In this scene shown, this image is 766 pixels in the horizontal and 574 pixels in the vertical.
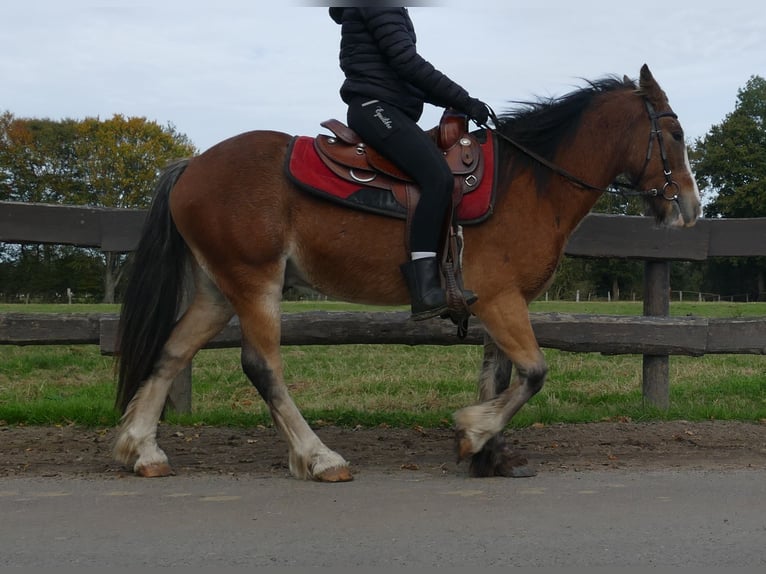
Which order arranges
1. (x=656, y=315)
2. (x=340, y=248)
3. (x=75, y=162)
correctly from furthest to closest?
1. (x=75, y=162)
2. (x=656, y=315)
3. (x=340, y=248)

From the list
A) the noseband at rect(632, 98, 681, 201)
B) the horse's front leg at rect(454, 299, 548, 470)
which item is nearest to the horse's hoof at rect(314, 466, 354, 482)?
the horse's front leg at rect(454, 299, 548, 470)

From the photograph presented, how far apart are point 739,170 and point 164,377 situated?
53419 mm

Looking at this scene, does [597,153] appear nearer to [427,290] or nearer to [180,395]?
[427,290]

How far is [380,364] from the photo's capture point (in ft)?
36.4

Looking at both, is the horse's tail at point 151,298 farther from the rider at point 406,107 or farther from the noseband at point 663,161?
the noseband at point 663,161

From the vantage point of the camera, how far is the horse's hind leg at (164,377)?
5070 mm

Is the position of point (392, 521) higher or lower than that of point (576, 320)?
lower

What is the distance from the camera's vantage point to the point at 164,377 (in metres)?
5.44

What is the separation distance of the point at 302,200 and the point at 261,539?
2282 millimetres

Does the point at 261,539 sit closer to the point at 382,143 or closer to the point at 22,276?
the point at 382,143

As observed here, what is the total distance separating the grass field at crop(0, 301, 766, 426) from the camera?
22.2 ft

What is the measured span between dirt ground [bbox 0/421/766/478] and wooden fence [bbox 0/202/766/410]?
745mm

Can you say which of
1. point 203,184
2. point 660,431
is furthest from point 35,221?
point 660,431

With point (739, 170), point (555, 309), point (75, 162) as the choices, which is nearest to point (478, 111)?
point (555, 309)
